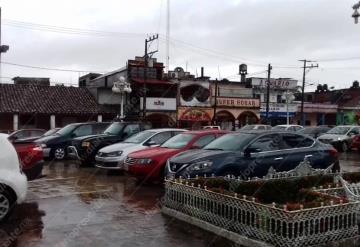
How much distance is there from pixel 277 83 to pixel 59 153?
141 feet

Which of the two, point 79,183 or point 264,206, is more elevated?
point 264,206

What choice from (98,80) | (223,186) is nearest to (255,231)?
(223,186)

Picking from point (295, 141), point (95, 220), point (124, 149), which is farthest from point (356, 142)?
point (95, 220)

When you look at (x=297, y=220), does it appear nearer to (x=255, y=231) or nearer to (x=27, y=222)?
(x=255, y=231)

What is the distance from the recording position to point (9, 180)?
8.22m

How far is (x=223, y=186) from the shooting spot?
850 cm

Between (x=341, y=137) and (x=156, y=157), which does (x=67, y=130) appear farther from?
(x=341, y=137)

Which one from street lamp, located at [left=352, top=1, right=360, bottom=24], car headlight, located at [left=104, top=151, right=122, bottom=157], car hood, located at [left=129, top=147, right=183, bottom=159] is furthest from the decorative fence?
street lamp, located at [left=352, top=1, right=360, bottom=24]

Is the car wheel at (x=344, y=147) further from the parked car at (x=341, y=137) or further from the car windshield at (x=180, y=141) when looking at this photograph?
the car windshield at (x=180, y=141)

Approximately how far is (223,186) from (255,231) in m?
1.96

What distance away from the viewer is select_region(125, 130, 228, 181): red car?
1209 cm

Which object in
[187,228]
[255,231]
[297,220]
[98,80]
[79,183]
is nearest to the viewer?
[297,220]

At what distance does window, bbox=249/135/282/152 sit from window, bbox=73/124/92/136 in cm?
1099

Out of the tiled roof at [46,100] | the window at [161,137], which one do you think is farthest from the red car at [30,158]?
the tiled roof at [46,100]
